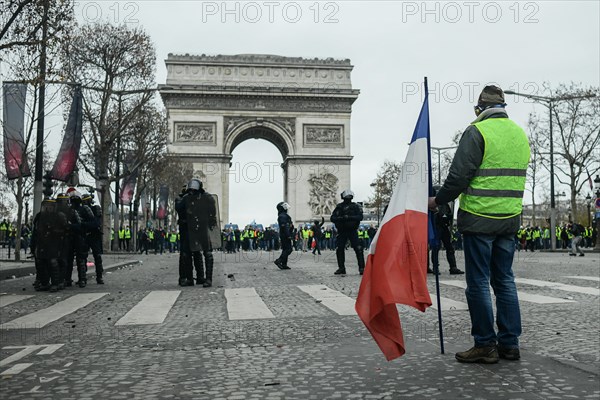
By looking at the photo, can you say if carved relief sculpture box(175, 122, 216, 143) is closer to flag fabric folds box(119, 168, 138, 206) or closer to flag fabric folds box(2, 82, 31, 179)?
flag fabric folds box(119, 168, 138, 206)

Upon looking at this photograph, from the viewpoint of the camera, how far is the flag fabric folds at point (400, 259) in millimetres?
4168

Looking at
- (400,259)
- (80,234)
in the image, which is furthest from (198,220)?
(400,259)

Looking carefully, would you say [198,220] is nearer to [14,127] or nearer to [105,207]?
[14,127]

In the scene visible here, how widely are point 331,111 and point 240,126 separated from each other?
7103mm

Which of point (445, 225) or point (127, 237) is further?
point (127, 237)

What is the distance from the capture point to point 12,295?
35.0 feet

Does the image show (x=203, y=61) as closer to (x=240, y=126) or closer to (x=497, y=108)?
(x=240, y=126)

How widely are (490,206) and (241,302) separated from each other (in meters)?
4.59

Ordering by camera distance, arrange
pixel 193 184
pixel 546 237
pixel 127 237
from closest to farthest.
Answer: pixel 193 184 < pixel 127 237 < pixel 546 237

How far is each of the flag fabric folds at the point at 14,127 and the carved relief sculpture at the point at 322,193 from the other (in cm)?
3602

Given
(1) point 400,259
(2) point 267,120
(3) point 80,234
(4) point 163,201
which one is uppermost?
(2) point 267,120

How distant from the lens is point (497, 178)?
4.70 m

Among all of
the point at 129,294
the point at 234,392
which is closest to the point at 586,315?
the point at 234,392

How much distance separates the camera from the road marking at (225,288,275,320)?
7277 mm
